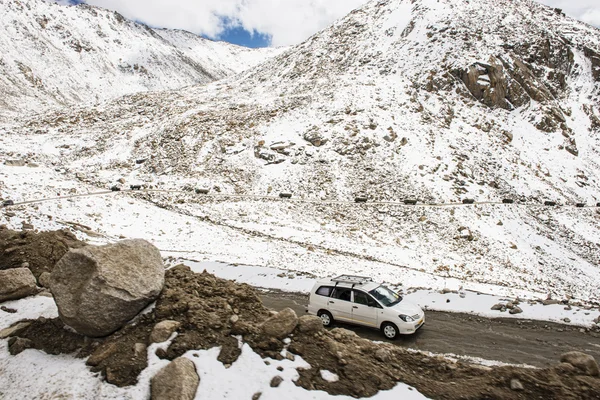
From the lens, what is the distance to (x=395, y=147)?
1752 inches

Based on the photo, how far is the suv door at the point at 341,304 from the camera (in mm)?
12445

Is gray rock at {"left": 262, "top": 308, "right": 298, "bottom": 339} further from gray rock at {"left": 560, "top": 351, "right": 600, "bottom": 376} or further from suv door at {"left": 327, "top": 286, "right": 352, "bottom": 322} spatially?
gray rock at {"left": 560, "top": 351, "right": 600, "bottom": 376}

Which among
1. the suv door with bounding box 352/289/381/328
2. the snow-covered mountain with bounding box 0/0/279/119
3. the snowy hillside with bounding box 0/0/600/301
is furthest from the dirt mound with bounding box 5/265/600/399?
the snow-covered mountain with bounding box 0/0/279/119

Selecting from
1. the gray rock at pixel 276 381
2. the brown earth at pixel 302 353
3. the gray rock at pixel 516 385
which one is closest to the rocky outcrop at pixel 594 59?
the brown earth at pixel 302 353

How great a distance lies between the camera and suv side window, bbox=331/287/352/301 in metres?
12.5

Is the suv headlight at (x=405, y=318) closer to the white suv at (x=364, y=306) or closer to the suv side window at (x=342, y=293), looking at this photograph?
the white suv at (x=364, y=306)

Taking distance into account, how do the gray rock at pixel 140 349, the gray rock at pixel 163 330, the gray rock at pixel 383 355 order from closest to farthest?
the gray rock at pixel 140 349, the gray rock at pixel 163 330, the gray rock at pixel 383 355

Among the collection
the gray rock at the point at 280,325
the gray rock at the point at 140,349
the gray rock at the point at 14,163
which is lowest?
the gray rock at the point at 140,349

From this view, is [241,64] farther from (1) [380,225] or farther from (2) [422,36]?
(1) [380,225]

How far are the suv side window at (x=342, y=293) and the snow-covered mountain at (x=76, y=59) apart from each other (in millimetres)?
94349

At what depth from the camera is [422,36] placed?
2512 inches

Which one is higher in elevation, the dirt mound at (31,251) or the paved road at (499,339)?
the dirt mound at (31,251)

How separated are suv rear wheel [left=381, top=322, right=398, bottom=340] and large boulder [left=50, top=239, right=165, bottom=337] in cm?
760

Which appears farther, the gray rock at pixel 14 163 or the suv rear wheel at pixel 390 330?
the gray rock at pixel 14 163
